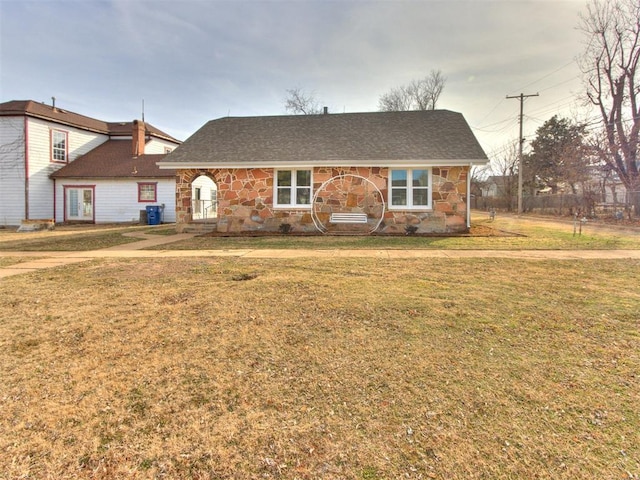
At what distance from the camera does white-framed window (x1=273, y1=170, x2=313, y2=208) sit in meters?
14.7

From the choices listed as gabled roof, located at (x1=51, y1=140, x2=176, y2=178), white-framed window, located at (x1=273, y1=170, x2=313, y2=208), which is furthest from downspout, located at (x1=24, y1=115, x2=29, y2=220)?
white-framed window, located at (x1=273, y1=170, x2=313, y2=208)

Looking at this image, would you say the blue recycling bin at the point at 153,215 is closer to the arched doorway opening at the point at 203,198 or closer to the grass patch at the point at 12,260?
the arched doorway opening at the point at 203,198

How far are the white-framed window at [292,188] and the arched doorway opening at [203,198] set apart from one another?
7.82 meters

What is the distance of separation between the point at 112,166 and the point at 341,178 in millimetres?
16325

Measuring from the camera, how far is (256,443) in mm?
2162

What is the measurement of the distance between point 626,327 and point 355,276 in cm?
380

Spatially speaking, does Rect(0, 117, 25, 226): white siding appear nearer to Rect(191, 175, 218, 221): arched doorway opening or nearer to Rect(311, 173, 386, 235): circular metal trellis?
Rect(191, 175, 218, 221): arched doorway opening

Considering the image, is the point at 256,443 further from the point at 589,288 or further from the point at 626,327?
the point at 589,288

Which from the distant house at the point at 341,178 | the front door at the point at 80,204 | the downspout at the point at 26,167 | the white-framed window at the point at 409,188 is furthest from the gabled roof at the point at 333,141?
the downspout at the point at 26,167

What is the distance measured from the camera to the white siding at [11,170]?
2006 centimetres

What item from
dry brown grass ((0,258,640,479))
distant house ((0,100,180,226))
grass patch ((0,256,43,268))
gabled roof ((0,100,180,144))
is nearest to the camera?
dry brown grass ((0,258,640,479))

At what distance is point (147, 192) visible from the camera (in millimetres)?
21953

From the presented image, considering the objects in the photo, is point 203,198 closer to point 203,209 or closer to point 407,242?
point 203,209

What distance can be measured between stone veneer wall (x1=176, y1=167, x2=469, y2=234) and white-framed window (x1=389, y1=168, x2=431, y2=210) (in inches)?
9.1
